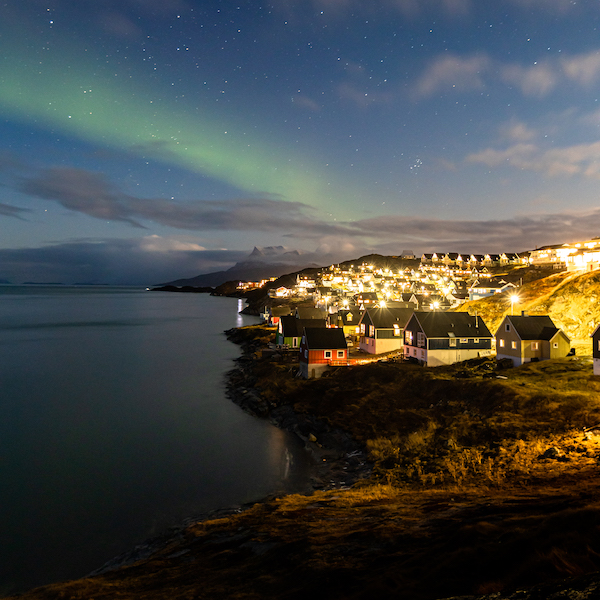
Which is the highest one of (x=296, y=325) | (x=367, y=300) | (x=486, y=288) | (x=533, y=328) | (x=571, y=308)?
(x=486, y=288)

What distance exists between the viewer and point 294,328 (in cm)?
6456

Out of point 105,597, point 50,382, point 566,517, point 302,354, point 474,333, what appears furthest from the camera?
point 50,382

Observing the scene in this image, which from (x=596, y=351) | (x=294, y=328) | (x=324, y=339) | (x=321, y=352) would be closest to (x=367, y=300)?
(x=294, y=328)

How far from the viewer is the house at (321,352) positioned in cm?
4625

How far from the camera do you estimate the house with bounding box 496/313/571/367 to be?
41.0 meters

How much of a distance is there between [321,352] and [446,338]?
14.9 meters

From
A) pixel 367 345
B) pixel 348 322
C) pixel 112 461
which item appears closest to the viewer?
pixel 112 461

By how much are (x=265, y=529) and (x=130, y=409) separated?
1207 inches

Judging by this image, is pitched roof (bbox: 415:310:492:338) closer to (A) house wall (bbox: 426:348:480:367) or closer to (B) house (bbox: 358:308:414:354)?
(A) house wall (bbox: 426:348:480:367)

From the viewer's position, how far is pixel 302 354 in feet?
162

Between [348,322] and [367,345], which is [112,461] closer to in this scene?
[367,345]

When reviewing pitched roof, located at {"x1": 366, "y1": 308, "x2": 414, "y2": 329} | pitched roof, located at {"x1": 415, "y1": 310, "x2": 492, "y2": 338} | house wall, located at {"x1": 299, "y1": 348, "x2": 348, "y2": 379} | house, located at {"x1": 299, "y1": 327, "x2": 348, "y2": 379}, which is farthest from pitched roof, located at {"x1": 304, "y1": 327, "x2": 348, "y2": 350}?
pitched roof, located at {"x1": 415, "y1": 310, "x2": 492, "y2": 338}

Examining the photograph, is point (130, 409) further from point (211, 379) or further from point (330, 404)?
point (330, 404)

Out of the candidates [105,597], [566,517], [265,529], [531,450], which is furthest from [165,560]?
[531,450]
